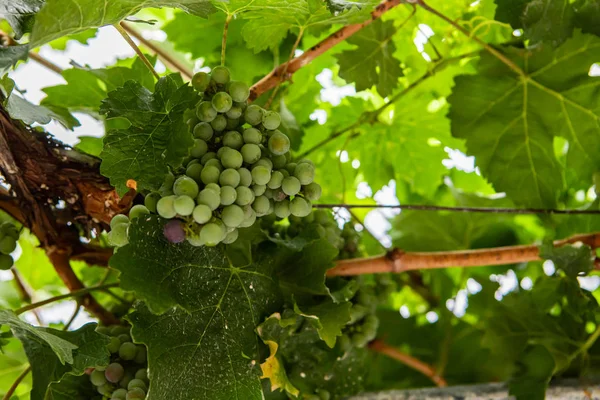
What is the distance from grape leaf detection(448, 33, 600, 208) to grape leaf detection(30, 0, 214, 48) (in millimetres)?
561

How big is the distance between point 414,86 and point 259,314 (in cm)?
57

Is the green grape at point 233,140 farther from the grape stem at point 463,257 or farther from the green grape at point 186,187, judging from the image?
the grape stem at point 463,257

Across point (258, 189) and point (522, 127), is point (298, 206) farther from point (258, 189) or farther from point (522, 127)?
point (522, 127)

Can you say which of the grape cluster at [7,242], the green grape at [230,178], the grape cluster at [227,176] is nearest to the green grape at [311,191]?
the grape cluster at [227,176]

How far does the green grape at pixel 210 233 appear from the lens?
0.61 metres

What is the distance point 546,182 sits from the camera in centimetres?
106

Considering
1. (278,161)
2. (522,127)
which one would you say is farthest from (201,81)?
(522,127)

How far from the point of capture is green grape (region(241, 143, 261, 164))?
657 mm

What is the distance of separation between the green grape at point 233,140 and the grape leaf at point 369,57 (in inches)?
16.1

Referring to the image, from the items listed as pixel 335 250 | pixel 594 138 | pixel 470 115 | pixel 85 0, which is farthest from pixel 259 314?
pixel 594 138

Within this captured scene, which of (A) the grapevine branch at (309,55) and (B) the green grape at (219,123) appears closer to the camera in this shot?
(B) the green grape at (219,123)

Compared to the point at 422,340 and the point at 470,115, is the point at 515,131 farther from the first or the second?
the point at 422,340

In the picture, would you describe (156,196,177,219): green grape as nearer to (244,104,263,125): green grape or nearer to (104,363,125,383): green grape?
(244,104,263,125): green grape

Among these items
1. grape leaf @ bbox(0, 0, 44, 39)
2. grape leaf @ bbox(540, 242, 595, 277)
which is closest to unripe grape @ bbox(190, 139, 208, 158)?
grape leaf @ bbox(0, 0, 44, 39)
